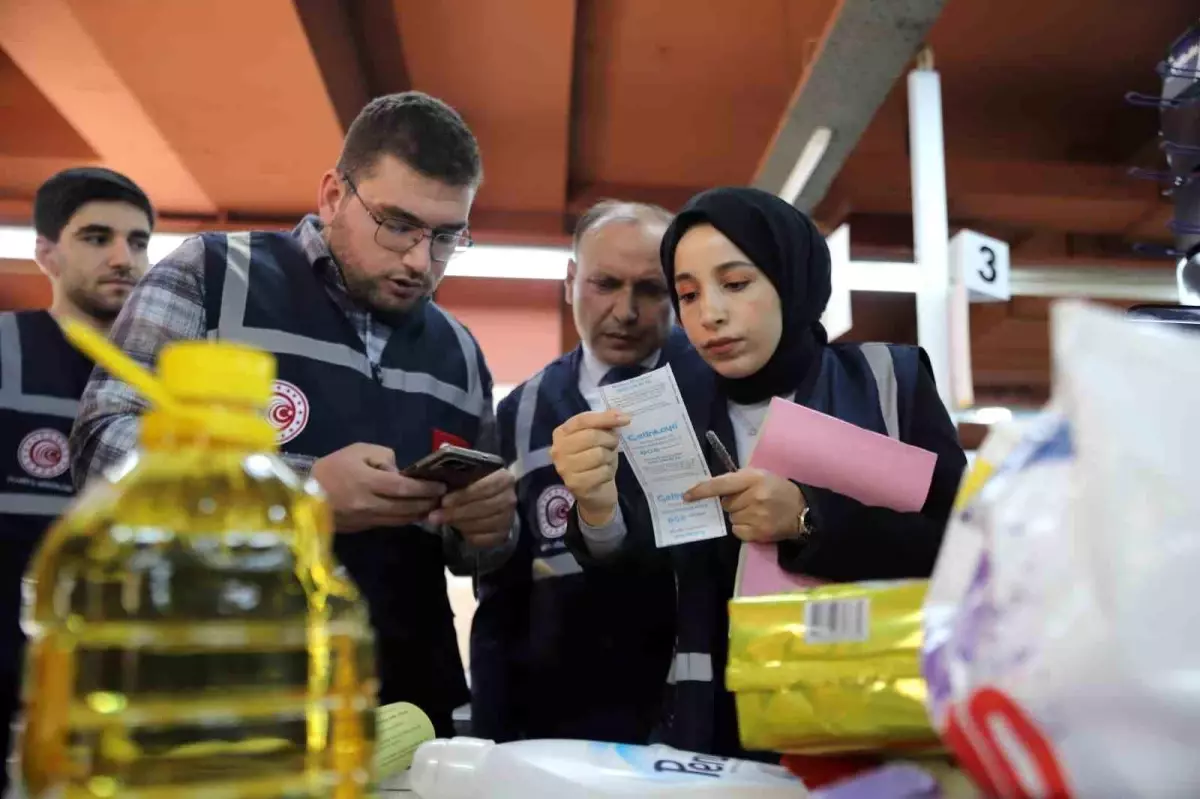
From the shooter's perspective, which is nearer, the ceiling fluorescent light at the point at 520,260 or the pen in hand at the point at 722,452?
the pen in hand at the point at 722,452

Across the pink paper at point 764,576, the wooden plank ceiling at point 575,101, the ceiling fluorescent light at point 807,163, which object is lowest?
the pink paper at point 764,576

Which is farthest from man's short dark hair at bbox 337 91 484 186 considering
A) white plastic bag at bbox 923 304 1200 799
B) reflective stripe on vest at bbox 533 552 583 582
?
white plastic bag at bbox 923 304 1200 799

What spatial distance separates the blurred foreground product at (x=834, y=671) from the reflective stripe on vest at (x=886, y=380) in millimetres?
568

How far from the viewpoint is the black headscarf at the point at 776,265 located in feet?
3.69

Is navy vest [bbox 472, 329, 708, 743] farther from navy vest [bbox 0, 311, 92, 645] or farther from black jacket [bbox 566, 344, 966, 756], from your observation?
navy vest [bbox 0, 311, 92, 645]

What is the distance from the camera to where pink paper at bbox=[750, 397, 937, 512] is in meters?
0.91

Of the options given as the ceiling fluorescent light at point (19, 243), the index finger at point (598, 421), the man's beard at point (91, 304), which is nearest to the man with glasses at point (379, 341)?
the index finger at point (598, 421)

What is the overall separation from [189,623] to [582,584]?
1080mm

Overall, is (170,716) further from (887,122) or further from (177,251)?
(887,122)

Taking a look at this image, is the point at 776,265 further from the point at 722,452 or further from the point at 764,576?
the point at 764,576

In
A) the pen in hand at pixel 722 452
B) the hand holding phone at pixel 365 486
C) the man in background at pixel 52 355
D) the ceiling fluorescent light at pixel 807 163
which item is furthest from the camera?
the ceiling fluorescent light at pixel 807 163

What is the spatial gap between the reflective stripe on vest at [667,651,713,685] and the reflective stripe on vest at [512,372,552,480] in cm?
60

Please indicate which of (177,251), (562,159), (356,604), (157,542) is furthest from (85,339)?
(562,159)

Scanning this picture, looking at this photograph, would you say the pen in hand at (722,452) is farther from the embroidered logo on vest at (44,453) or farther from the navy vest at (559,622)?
the embroidered logo on vest at (44,453)
